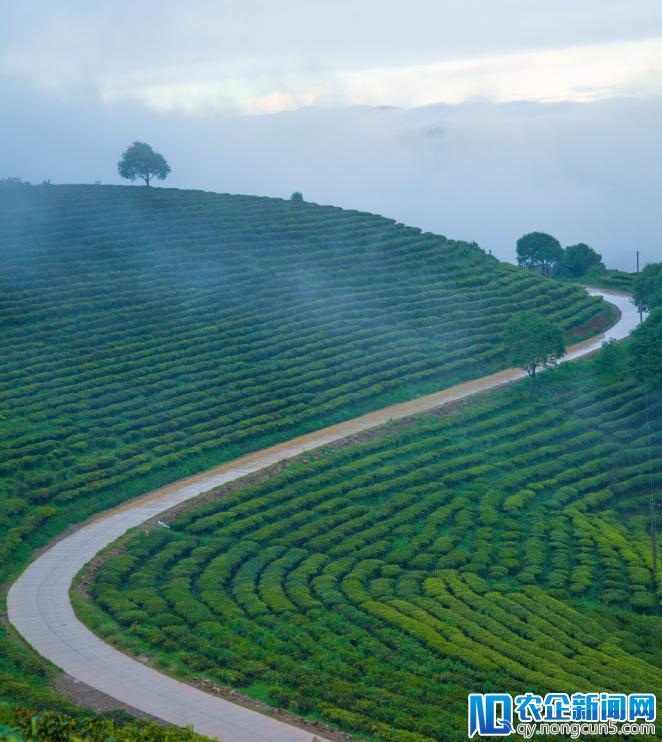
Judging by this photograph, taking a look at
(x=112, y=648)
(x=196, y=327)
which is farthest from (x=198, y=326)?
(x=112, y=648)

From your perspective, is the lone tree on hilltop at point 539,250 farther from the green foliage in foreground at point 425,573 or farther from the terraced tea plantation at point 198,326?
the green foliage in foreground at point 425,573

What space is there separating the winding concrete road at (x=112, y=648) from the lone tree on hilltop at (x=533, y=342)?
697cm

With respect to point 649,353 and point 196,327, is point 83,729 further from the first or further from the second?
point 196,327

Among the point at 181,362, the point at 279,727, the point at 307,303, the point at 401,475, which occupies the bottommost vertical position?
the point at 279,727

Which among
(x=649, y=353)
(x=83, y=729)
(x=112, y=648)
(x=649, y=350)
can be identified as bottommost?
(x=112, y=648)

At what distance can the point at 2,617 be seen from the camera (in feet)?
83.6

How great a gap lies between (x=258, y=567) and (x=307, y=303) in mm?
31240

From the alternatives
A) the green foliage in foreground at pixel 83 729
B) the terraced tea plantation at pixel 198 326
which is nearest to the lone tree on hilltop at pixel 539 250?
the terraced tea plantation at pixel 198 326

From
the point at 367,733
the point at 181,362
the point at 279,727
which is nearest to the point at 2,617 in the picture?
the point at 279,727

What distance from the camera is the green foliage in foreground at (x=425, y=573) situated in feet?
71.2

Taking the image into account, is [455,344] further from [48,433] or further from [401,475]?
[48,433]

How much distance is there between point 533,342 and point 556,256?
4416 cm

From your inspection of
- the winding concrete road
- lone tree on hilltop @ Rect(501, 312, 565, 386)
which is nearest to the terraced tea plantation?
the winding concrete road

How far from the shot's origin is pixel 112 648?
2347cm
